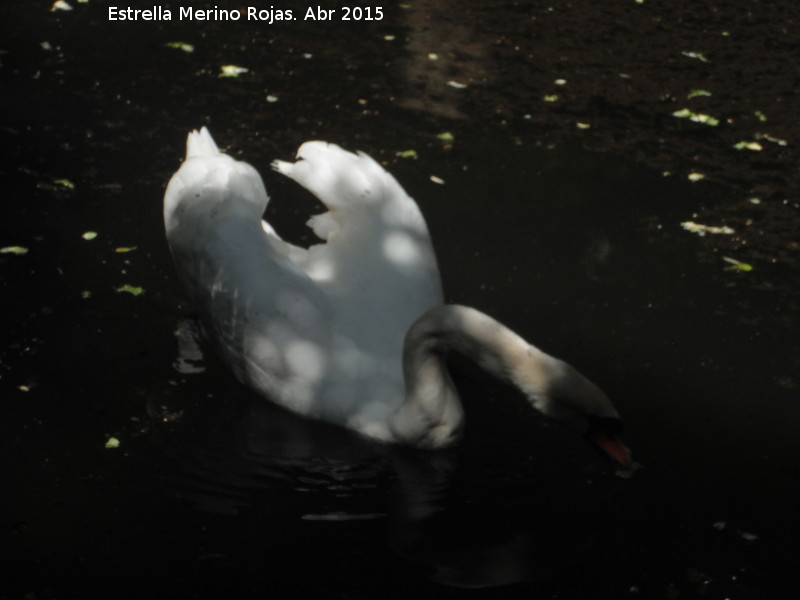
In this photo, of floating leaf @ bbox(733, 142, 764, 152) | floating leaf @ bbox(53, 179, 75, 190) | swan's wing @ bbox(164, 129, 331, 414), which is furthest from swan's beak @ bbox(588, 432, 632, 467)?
floating leaf @ bbox(733, 142, 764, 152)

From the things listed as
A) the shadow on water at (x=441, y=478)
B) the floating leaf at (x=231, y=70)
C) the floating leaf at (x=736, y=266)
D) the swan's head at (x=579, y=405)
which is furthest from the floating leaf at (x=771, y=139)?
the swan's head at (x=579, y=405)

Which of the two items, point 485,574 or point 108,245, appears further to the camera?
point 108,245

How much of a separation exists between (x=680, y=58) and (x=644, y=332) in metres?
4.37

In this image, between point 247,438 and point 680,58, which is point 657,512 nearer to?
point 247,438

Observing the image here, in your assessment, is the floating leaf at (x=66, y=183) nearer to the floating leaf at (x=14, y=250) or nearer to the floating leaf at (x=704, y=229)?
the floating leaf at (x=14, y=250)

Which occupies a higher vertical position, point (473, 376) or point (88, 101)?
point (88, 101)

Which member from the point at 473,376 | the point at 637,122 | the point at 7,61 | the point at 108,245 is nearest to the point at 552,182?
the point at 637,122

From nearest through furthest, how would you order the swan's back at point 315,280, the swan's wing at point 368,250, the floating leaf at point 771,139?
the swan's back at point 315,280
the swan's wing at point 368,250
the floating leaf at point 771,139

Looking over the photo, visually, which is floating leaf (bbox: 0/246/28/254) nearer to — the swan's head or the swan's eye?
the swan's head

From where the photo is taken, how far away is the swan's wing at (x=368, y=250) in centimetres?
497

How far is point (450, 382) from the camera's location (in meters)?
4.75

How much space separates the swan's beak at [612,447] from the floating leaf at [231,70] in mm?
5067

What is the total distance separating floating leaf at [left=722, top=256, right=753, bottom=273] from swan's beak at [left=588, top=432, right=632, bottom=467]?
2677 mm

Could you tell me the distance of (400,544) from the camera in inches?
173
